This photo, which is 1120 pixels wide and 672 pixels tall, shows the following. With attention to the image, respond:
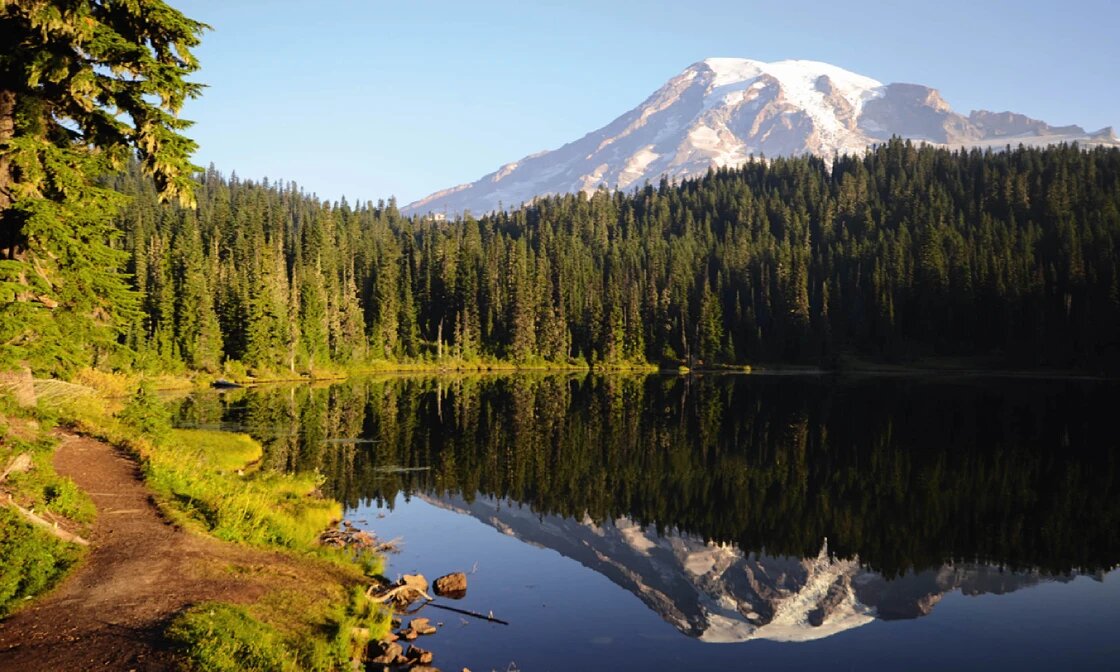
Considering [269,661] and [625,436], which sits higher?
[269,661]

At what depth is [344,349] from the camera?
137 m

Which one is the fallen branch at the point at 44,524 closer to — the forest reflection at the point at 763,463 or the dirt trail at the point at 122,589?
the dirt trail at the point at 122,589

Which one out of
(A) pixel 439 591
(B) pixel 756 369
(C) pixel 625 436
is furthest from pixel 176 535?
(B) pixel 756 369

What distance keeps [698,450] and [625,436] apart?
7589 mm

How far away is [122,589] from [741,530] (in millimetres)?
24267

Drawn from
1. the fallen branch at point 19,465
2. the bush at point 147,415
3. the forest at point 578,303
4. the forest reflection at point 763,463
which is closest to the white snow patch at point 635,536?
the forest reflection at point 763,463

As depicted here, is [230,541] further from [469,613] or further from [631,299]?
[631,299]

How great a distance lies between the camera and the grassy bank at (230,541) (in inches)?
551

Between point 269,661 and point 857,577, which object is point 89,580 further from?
point 857,577

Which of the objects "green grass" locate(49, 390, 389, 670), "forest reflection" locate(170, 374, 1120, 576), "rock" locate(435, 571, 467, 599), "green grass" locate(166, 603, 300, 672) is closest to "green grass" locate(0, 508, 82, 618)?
"green grass" locate(166, 603, 300, 672)

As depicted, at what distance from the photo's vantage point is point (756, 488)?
133ft

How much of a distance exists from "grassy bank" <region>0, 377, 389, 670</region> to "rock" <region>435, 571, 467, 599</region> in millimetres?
1992

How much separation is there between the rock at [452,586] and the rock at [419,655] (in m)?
6.00

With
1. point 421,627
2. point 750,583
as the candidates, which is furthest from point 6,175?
point 750,583
